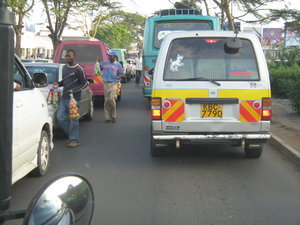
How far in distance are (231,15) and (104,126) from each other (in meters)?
12.7

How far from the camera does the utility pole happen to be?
202cm

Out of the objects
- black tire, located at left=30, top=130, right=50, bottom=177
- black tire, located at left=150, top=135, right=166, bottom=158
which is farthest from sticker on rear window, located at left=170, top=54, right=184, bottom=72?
black tire, located at left=30, top=130, right=50, bottom=177

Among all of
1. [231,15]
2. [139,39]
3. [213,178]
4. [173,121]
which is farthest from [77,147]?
[139,39]

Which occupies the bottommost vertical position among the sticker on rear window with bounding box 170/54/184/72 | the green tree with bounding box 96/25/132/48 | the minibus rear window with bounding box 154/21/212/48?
the sticker on rear window with bounding box 170/54/184/72

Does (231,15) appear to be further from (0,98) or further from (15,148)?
(0,98)

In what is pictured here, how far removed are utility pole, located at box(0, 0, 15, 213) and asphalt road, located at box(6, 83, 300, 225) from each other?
2309 mm

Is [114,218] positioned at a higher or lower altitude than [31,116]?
lower

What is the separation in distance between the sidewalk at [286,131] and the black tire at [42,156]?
3847 mm

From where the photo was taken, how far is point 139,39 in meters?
84.6

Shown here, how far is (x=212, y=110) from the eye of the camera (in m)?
6.36

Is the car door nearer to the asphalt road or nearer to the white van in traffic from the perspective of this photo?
the asphalt road

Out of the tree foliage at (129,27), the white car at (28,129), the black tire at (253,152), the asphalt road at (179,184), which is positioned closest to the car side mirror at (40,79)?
the white car at (28,129)

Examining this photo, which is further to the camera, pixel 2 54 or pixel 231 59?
pixel 231 59

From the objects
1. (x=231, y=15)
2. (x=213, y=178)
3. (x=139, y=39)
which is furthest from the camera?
(x=139, y=39)
